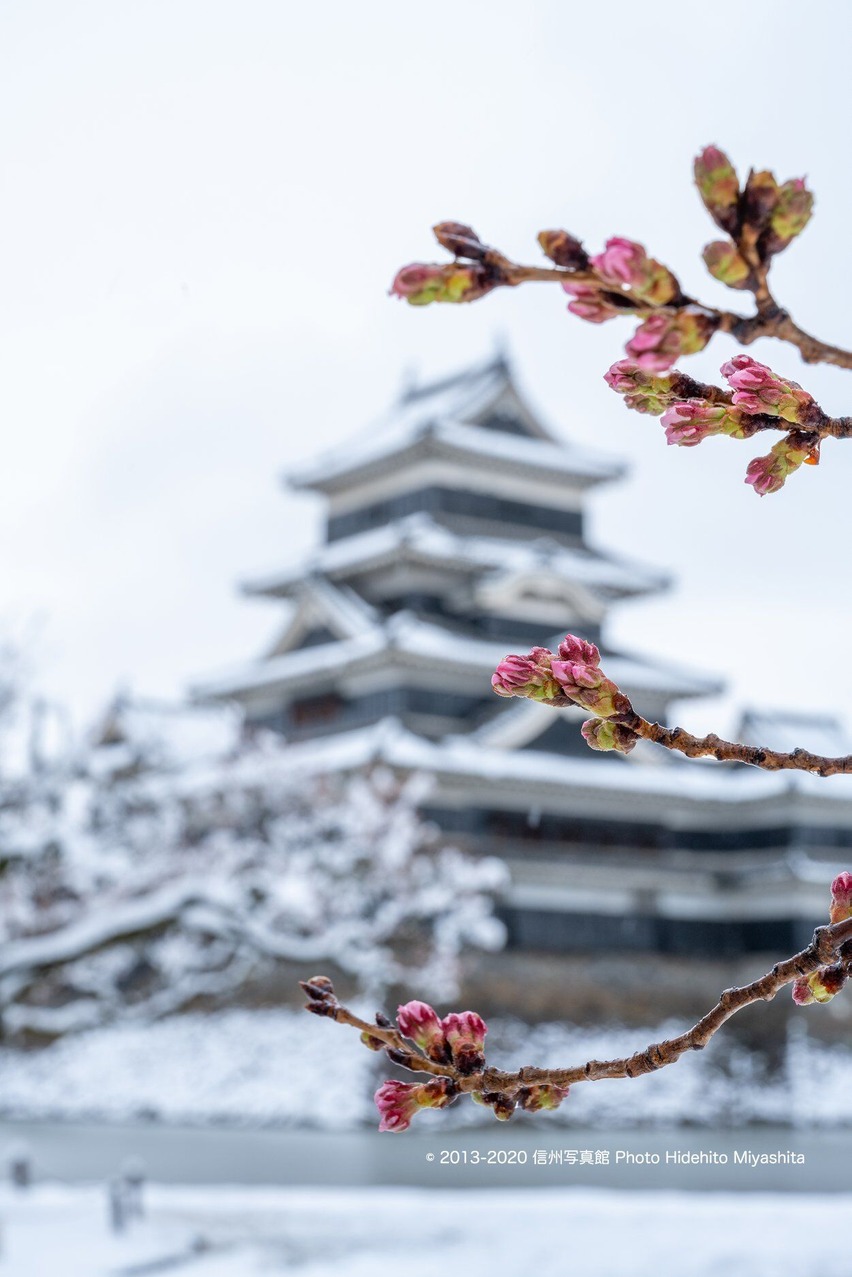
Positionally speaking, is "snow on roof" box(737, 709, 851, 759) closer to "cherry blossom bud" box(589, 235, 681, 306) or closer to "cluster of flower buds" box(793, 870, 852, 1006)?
"cluster of flower buds" box(793, 870, 852, 1006)

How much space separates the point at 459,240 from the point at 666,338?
12 centimetres

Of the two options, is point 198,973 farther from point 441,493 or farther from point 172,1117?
point 441,493

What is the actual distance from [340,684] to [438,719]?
1437mm

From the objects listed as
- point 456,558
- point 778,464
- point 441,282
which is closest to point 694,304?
point 441,282

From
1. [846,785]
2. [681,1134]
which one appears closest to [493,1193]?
[681,1134]

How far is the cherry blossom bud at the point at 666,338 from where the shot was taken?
27.8 inches

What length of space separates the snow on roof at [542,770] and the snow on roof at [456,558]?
2265mm

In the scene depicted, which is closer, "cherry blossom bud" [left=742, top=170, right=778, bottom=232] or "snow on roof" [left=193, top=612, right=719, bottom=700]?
"cherry blossom bud" [left=742, top=170, right=778, bottom=232]

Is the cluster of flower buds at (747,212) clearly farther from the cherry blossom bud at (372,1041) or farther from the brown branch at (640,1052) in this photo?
the cherry blossom bud at (372,1041)

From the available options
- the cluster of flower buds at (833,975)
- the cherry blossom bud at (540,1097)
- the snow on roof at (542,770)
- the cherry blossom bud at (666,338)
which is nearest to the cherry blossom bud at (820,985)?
the cluster of flower buds at (833,975)

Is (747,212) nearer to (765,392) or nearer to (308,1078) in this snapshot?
(765,392)

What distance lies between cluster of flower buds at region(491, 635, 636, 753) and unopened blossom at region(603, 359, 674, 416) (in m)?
0.15

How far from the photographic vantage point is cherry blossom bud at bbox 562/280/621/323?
0.72 meters

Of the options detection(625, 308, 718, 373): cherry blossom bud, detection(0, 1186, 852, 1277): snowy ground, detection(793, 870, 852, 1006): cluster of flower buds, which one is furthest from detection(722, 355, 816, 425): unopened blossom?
detection(0, 1186, 852, 1277): snowy ground
